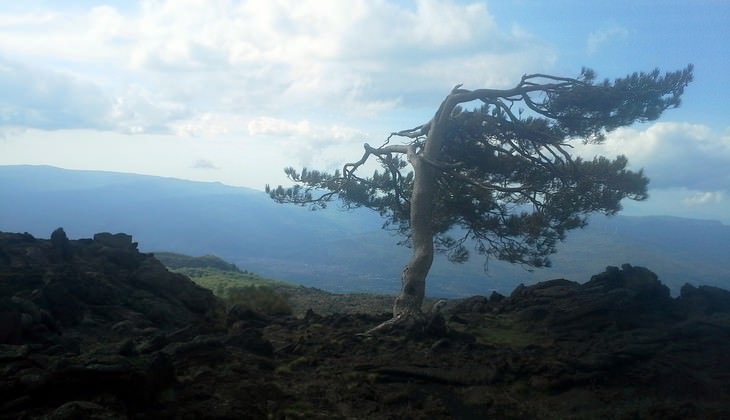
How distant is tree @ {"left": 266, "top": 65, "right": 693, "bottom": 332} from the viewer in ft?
53.4

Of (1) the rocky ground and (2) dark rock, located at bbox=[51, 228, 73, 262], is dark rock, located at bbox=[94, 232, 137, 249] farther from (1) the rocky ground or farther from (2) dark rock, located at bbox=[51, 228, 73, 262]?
(2) dark rock, located at bbox=[51, 228, 73, 262]

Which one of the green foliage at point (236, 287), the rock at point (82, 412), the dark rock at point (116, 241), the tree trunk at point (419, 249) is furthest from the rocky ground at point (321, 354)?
the green foliage at point (236, 287)

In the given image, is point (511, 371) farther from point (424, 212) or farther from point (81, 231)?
point (81, 231)

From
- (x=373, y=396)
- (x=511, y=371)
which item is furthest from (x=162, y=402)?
(x=511, y=371)

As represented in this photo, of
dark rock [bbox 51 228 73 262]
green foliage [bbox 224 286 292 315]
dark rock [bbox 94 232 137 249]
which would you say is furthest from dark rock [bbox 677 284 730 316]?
dark rock [bbox 51 228 73 262]

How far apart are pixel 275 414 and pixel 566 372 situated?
212 inches

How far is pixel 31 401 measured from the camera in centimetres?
702

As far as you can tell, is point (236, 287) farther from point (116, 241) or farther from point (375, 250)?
point (375, 250)

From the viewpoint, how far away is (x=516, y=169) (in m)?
17.8

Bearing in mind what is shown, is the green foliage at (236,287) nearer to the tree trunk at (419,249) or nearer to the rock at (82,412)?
the tree trunk at (419,249)

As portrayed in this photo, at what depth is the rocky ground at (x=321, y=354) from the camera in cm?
782

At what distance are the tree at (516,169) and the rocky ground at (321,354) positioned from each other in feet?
6.29

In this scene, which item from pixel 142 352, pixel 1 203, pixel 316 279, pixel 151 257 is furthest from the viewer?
pixel 1 203

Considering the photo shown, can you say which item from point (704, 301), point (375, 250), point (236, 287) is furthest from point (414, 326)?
point (375, 250)
